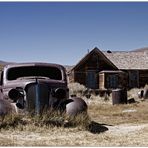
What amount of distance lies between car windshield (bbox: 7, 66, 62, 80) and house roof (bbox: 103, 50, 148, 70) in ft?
107

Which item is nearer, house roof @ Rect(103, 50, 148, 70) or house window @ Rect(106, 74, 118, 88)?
house window @ Rect(106, 74, 118, 88)

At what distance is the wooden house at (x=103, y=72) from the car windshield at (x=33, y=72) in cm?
3032

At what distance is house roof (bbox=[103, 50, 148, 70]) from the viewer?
1806 inches

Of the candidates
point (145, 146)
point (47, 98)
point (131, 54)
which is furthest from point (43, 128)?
point (131, 54)

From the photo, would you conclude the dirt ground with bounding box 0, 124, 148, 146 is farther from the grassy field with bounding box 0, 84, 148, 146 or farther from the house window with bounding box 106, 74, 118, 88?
the house window with bounding box 106, 74, 118, 88

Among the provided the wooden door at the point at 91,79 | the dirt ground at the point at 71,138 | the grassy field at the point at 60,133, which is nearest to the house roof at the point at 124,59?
the wooden door at the point at 91,79

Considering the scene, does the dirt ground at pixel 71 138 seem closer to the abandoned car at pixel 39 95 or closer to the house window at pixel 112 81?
the abandoned car at pixel 39 95

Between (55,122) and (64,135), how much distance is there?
3.10 feet

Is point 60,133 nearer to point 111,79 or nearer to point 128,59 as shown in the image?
point 111,79

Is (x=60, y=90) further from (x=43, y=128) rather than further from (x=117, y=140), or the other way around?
(x=117, y=140)

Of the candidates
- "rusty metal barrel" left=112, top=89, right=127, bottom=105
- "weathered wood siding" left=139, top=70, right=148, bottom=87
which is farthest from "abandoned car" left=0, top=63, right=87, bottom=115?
"weathered wood siding" left=139, top=70, right=148, bottom=87

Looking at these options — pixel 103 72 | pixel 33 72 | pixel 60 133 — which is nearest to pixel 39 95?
pixel 60 133

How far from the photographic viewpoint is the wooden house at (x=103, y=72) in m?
44.1

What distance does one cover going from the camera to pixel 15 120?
10.3 metres
